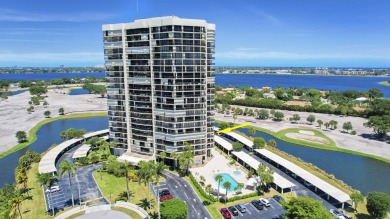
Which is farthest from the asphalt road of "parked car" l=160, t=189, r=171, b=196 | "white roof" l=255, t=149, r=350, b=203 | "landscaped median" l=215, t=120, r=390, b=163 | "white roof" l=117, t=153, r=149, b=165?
"landscaped median" l=215, t=120, r=390, b=163

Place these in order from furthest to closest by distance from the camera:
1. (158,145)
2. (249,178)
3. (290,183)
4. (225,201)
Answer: (158,145)
(249,178)
(290,183)
(225,201)

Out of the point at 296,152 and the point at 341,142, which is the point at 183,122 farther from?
the point at 341,142

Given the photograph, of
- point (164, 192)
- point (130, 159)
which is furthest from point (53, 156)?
point (164, 192)

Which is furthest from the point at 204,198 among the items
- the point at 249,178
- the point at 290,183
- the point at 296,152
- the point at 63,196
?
the point at 296,152

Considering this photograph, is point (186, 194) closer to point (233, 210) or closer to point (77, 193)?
point (233, 210)

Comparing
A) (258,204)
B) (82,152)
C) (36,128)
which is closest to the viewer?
(258,204)
